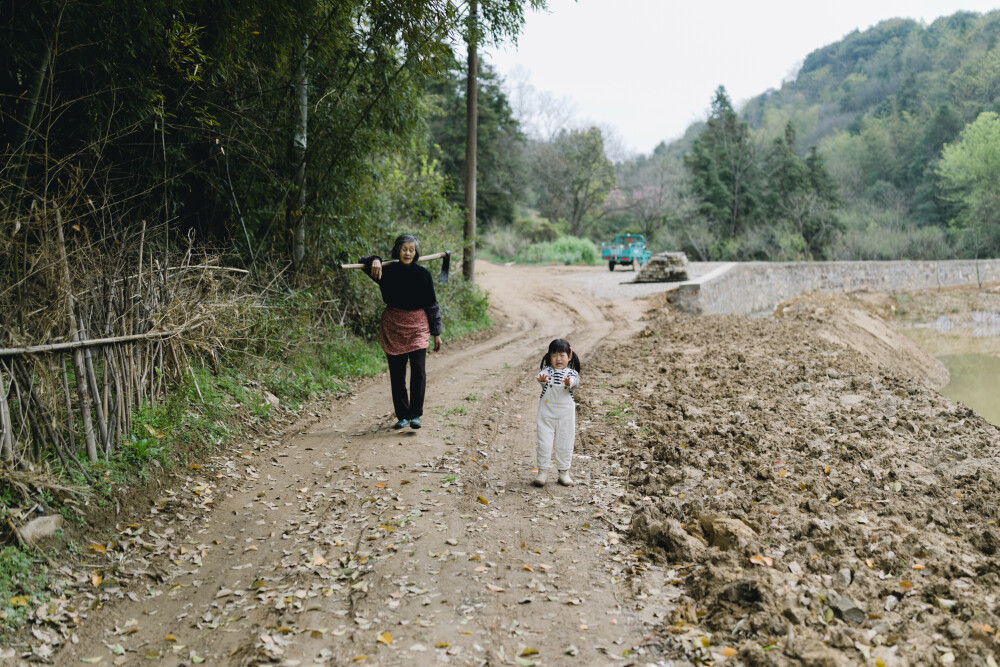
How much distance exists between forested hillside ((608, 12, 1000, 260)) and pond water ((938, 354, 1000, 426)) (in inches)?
659

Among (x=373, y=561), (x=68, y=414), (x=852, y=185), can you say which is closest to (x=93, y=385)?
(x=68, y=414)

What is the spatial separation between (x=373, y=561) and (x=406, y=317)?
270 centimetres

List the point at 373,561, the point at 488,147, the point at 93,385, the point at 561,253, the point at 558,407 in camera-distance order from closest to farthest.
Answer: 1. the point at 373,561
2. the point at 93,385
3. the point at 558,407
4. the point at 561,253
5. the point at 488,147

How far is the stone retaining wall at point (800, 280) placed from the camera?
57.3 ft

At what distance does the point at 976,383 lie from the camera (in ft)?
45.7

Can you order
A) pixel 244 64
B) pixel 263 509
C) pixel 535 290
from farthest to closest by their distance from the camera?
pixel 535 290, pixel 244 64, pixel 263 509

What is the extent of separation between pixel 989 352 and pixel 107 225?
20.4 metres

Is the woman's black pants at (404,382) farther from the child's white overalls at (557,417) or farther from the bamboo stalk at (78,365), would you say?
the bamboo stalk at (78,365)

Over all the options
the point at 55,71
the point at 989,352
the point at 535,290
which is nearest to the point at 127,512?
the point at 55,71

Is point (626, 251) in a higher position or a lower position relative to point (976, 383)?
higher

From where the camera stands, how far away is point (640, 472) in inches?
211

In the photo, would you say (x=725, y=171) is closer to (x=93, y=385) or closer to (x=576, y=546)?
(x=576, y=546)

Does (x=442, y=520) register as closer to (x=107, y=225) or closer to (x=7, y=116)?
(x=107, y=225)

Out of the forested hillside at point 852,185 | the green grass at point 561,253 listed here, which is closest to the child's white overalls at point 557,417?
the green grass at point 561,253
